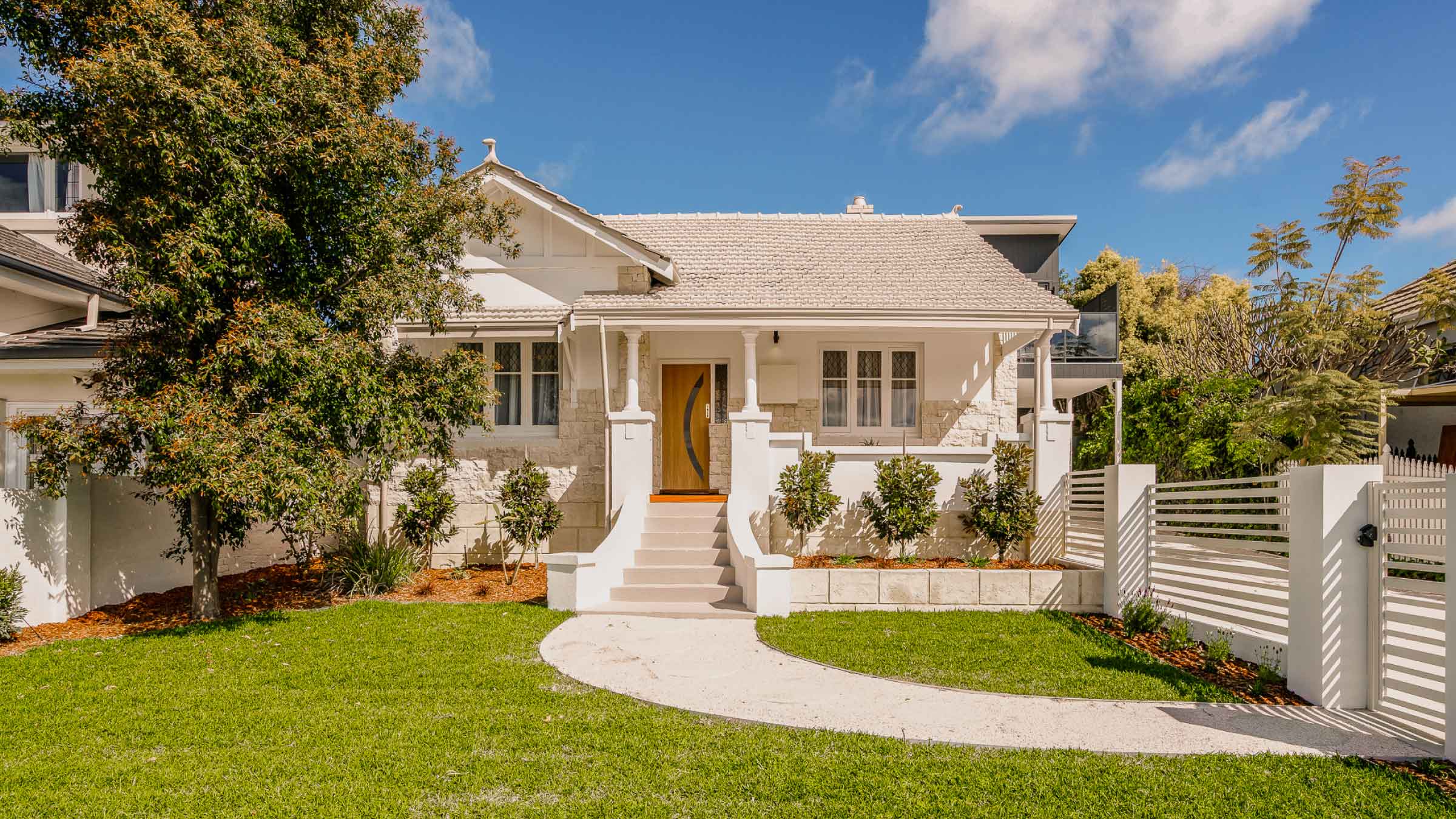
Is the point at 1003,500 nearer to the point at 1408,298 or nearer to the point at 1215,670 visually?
the point at 1215,670

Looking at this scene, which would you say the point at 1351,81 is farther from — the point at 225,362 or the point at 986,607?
the point at 225,362

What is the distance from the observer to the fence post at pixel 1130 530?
8.73 metres

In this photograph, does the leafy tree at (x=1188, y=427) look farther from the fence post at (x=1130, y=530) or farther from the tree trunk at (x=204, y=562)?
the tree trunk at (x=204, y=562)

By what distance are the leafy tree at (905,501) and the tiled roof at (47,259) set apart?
1225 cm

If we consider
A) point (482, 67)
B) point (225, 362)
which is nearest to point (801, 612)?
point (225, 362)

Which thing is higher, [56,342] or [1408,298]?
[1408,298]

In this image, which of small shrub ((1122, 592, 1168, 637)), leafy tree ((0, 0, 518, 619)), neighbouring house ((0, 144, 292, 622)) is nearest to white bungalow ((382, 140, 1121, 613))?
small shrub ((1122, 592, 1168, 637))

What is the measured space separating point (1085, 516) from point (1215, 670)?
3890mm

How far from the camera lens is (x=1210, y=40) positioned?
59.8 ft

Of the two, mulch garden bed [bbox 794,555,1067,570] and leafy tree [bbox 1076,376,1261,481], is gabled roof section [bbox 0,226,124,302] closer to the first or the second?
mulch garden bed [bbox 794,555,1067,570]

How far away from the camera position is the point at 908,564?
1066 centimetres

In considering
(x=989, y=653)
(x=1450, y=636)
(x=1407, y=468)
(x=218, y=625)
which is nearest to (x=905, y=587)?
(x=989, y=653)

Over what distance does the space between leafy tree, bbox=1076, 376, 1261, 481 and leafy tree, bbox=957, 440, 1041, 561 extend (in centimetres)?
507

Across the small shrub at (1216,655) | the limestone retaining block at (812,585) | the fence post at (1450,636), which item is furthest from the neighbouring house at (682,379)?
the fence post at (1450,636)
